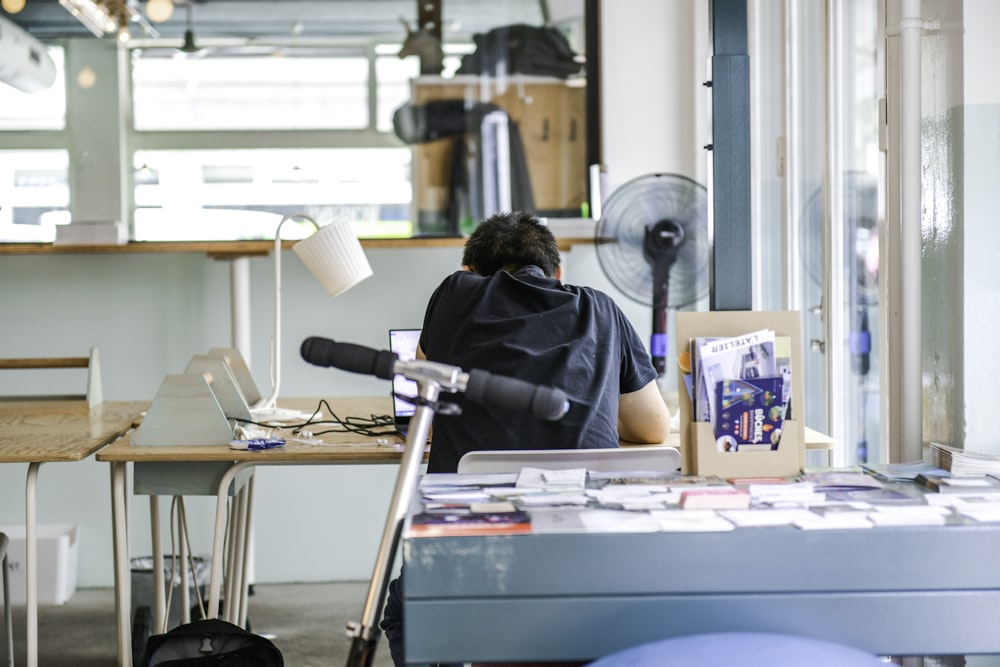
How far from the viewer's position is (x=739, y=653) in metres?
1.27

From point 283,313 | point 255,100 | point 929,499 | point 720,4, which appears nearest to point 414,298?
→ point 283,313

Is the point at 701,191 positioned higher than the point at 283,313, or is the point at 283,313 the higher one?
the point at 701,191

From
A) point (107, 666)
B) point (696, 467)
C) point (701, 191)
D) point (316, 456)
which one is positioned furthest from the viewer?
point (701, 191)

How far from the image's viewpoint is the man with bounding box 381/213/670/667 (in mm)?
2174

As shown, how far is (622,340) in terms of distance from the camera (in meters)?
2.33

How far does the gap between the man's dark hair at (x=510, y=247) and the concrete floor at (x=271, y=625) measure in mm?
1624

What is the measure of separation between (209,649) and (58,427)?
0.86 meters

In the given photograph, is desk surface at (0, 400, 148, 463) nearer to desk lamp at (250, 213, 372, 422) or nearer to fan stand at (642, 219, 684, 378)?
desk lamp at (250, 213, 372, 422)

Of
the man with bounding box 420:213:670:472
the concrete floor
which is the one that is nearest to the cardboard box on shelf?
the concrete floor

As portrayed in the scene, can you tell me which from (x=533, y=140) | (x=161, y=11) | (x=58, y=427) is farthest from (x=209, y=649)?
(x=161, y=11)

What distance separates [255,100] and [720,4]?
321cm

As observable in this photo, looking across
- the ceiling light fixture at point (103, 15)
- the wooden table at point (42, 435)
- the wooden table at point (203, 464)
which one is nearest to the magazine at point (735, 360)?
the wooden table at point (203, 464)

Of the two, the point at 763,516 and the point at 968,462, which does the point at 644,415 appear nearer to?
the point at 968,462

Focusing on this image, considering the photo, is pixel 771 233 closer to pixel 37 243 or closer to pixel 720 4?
pixel 720 4
